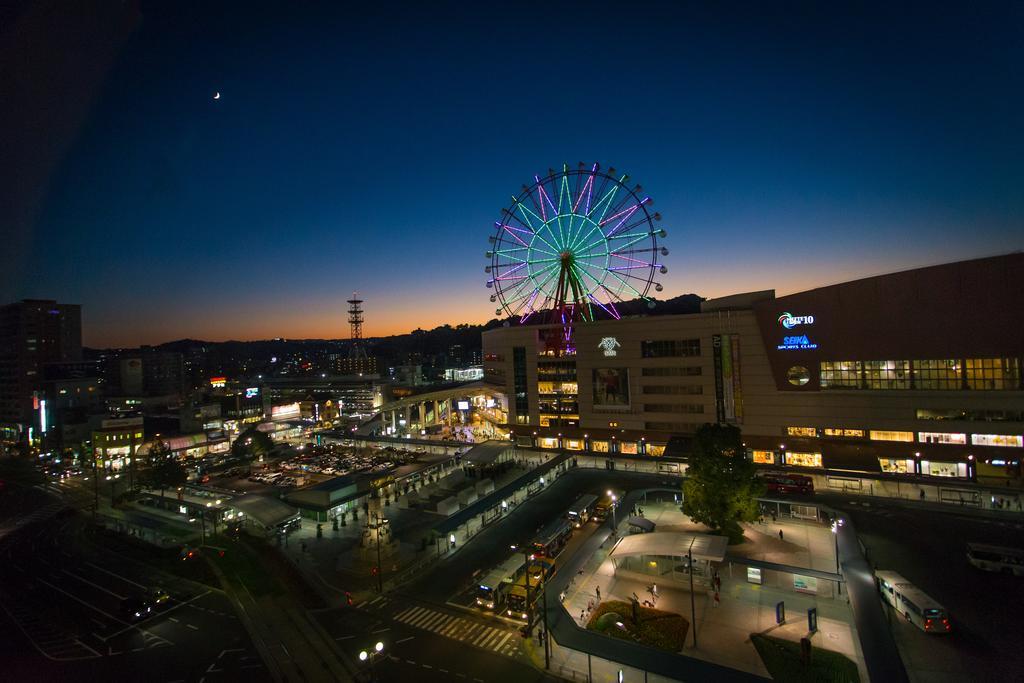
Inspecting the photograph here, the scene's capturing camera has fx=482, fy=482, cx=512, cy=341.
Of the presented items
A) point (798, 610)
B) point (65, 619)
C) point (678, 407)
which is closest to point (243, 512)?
point (65, 619)

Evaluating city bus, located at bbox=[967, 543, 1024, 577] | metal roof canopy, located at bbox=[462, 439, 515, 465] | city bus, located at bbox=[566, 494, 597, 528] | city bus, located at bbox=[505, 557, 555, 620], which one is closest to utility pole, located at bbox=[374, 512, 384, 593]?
city bus, located at bbox=[505, 557, 555, 620]

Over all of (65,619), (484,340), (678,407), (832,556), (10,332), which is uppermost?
(10,332)

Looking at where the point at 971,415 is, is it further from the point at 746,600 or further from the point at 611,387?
the point at 746,600

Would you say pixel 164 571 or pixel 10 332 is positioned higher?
pixel 10 332

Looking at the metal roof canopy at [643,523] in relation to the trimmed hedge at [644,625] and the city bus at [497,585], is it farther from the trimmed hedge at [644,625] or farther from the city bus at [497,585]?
the city bus at [497,585]

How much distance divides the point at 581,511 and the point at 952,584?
14.4 metres

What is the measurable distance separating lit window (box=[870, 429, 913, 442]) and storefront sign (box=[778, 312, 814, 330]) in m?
8.47

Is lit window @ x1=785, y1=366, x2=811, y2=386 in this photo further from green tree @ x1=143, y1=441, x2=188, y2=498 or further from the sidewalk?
green tree @ x1=143, y1=441, x2=188, y2=498

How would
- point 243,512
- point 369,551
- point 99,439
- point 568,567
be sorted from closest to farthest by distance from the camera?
point 568,567
point 369,551
point 243,512
point 99,439

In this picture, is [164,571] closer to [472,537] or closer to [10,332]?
[472,537]

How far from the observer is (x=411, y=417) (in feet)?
227

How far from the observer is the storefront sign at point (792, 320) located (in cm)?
3475

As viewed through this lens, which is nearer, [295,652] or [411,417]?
[295,652]

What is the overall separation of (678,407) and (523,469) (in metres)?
13.9
